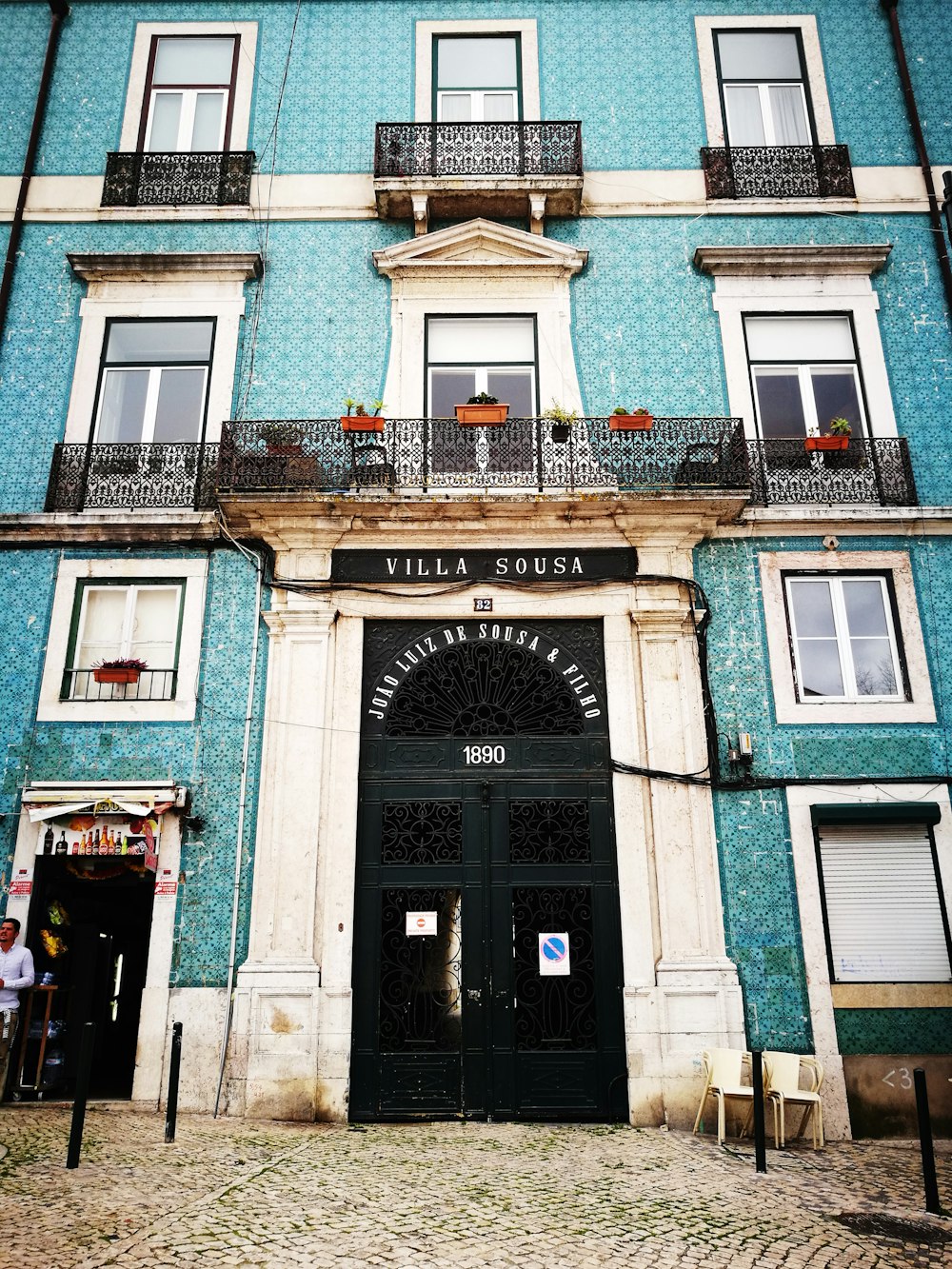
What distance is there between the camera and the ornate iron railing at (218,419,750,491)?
9.84 m

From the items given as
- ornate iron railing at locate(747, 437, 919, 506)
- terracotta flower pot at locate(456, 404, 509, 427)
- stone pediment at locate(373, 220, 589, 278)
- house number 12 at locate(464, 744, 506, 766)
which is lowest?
house number 12 at locate(464, 744, 506, 766)

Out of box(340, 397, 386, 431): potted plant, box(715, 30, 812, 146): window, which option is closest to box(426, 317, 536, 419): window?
box(340, 397, 386, 431): potted plant

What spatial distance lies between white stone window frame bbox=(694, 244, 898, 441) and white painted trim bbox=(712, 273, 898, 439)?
0.01 m

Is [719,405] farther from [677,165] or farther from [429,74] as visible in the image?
[429,74]

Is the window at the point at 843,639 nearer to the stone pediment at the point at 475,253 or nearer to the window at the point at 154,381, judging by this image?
the stone pediment at the point at 475,253

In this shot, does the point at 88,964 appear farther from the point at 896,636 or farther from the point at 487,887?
the point at 896,636

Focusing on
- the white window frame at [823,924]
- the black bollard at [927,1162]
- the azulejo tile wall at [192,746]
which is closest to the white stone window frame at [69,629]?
the azulejo tile wall at [192,746]

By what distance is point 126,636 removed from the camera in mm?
9703

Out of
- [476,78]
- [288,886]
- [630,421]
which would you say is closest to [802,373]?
[630,421]

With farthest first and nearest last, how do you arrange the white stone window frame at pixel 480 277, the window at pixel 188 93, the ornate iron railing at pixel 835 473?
1. the window at pixel 188 93
2. the white stone window frame at pixel 480 277
3. the ornate iron railing at pixel 835 473

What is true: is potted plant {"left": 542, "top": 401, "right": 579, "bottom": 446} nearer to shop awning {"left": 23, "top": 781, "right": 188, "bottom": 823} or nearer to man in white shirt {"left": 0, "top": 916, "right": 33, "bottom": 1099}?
shop awning {"left": 23, "top": 781, "right": 188, "bottom": 823}

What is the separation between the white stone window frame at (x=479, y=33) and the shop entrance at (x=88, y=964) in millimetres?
9599

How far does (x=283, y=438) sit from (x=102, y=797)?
4.10 meters

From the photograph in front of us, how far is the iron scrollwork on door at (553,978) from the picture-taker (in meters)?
8.59
